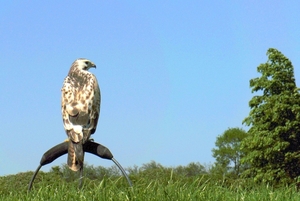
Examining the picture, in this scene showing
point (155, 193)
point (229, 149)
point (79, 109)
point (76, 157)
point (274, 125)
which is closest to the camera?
point (155, 193)

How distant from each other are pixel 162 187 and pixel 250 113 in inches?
783

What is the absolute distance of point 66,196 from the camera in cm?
716

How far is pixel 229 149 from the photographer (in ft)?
117

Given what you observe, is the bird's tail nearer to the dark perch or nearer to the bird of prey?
the bird of prey

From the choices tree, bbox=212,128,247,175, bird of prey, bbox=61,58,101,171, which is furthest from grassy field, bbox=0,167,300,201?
tree, bbox=212,128,247,175

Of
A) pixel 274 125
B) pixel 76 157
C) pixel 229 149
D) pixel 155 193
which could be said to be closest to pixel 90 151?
pixel 76 157

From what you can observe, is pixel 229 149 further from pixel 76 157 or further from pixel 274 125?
pixel 76 157

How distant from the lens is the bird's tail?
25.1 ft

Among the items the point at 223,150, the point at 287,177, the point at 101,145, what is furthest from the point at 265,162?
the point at 101,145

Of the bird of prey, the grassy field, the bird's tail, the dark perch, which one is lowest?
the grassy field

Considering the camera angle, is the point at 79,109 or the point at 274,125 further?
the point at 274,125

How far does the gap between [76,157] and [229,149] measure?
2886cm

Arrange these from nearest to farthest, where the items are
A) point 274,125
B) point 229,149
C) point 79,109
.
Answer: point 79,109, point 274,125, point 229,149

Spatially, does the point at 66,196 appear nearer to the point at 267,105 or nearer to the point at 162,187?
the point at 162,187
